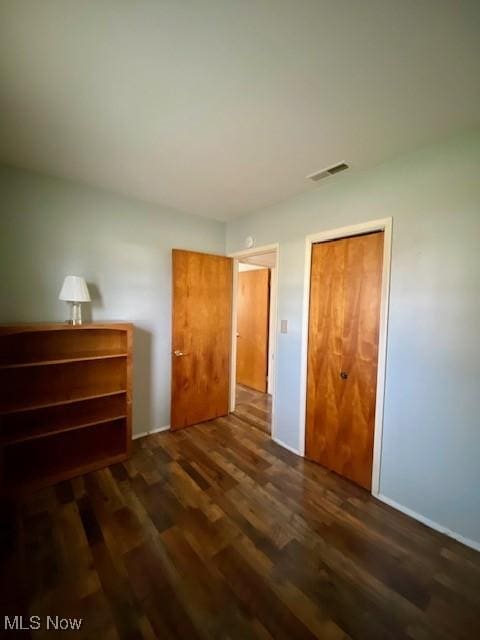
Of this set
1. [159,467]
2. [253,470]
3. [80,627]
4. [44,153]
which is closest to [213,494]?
[253,470]

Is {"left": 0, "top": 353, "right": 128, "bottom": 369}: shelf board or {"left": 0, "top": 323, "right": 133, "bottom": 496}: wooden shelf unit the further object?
{"left": 0, "top": 323, "right": 133, "bottom": 496}: wooden shelf unit

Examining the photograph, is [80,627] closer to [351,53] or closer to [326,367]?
[326,367]

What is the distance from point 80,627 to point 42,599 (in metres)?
0.27

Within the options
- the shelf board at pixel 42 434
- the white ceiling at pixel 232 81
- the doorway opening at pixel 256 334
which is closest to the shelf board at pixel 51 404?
the shelf board at pixel 42 434

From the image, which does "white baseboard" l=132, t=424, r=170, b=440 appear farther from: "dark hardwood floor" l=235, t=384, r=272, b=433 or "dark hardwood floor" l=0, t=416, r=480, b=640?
"dark hardwood floor" l=235, t=384, r=272, b=433

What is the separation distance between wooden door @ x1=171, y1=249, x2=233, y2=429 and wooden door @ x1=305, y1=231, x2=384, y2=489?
3.96ft

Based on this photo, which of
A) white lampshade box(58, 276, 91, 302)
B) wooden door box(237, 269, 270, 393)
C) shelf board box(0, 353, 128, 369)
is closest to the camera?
shelf board box(0, 353, 128, 369)

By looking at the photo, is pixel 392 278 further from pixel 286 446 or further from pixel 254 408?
pixel 254 408

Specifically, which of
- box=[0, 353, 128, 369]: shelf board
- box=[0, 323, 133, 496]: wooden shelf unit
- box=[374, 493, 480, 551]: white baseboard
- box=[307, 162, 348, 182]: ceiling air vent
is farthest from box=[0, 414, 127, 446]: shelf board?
box=[307, 162, 348, 182]: ceiling air vent

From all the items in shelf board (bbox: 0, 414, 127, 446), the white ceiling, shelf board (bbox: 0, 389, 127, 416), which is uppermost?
the white ceiling

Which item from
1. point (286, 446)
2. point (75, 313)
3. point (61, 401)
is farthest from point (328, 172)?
point (61, 401)

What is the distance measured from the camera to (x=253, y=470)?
90.7 inches

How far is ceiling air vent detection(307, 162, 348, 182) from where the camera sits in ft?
6.57

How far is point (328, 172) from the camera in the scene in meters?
→ 2.11
